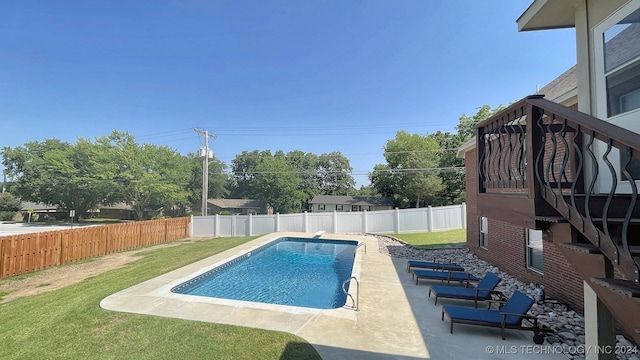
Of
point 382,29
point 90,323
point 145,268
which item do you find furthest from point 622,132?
point 382,29

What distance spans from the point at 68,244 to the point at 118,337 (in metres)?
10.6

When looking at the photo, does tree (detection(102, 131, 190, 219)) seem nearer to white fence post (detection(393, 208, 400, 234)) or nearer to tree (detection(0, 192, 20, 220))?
tree (detection(0, 192, 20, 220))

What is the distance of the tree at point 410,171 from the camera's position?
32.3 metres

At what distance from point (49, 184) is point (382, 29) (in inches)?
1922

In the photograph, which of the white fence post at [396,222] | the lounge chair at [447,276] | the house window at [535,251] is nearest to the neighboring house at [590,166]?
the house window at [535,251]

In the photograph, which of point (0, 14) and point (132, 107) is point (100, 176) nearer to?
point (132, 107)

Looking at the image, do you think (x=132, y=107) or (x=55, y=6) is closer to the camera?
(x=55, y=6)

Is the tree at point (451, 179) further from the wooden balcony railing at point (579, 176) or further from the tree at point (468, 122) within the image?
the wooden balcony railing at point (579, 176)

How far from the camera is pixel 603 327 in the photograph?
3.19 metres

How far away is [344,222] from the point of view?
2020 cm

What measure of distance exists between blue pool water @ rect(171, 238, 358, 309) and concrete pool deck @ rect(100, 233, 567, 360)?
950 mm

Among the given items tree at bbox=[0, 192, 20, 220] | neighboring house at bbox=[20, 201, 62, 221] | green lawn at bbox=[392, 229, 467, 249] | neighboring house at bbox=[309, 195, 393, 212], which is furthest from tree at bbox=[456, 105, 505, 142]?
tree at bbox=[0, 192, 20, 220]

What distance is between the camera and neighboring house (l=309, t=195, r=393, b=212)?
39.4 meters

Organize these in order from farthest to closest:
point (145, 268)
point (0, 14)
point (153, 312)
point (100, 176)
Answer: point (100, 176) → point (0, 14) → point (145, 268) → point (153, 312)
